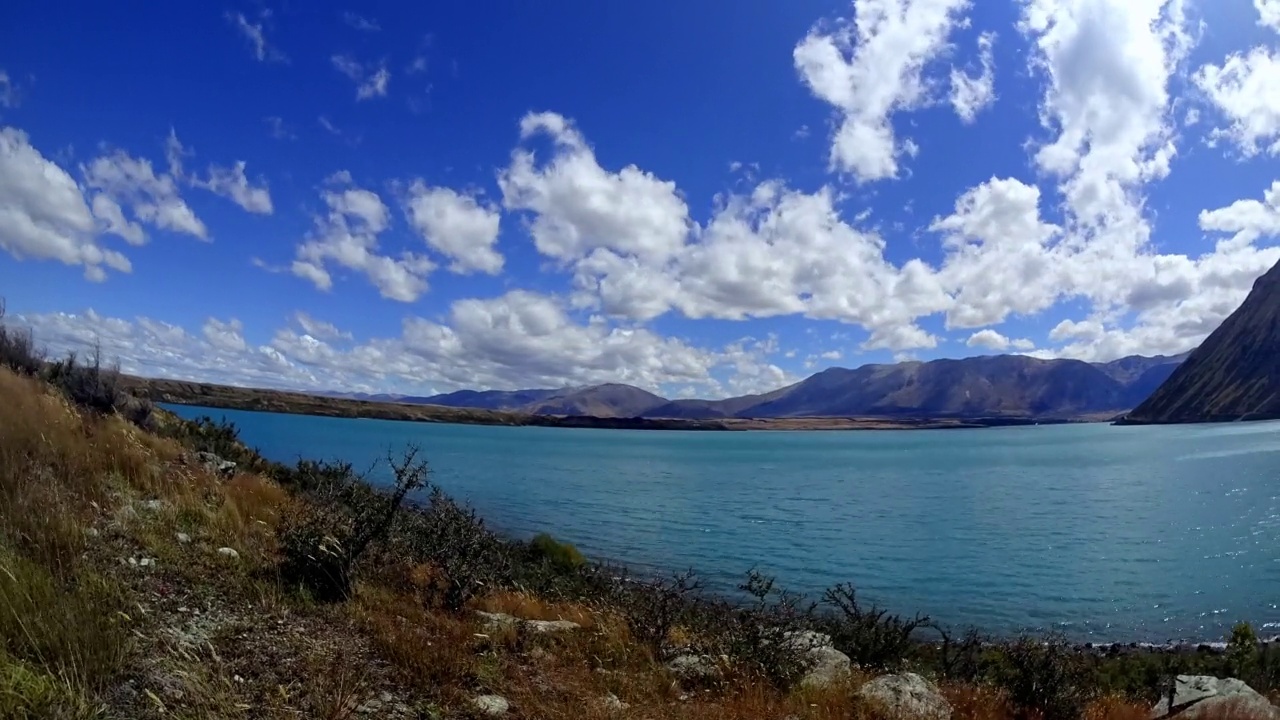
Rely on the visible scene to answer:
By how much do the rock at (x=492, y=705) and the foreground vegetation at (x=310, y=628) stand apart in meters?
0.07

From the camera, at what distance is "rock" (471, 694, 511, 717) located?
5820 millimetres

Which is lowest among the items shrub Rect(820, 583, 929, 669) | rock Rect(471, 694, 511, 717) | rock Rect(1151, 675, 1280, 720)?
shrub Rect(820, 583, 929, 669)

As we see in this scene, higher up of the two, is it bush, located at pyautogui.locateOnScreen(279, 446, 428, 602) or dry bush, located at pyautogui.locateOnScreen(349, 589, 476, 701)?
bush, located at pyautogui.locateOnScreen(279, 446, 428, 602)

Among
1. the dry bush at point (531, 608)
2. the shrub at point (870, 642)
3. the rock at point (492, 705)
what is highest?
the rock at point (492, 705)

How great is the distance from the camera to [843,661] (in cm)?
1005

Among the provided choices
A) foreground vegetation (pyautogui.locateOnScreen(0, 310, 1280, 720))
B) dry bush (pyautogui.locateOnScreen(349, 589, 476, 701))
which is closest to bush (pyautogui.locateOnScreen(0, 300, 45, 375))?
foreground vegetation (pyautogui.locateOnScreen(0, 310, 1280, 720))

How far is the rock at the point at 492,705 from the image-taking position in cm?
→ 582

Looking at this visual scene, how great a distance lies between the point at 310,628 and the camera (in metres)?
6.73

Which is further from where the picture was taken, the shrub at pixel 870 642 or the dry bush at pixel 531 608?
the shrub at pixel 870 642

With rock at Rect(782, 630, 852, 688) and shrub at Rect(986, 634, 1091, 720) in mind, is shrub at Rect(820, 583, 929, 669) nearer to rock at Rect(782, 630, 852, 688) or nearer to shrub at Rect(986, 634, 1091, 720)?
rock at Rect(782, 630, 852, 688)

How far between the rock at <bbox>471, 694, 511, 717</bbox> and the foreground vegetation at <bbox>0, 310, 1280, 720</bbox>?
7 centimetres

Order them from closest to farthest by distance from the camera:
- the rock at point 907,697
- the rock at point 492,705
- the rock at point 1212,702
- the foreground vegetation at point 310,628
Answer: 1. the foreground vegetation at point 310,628
2. the rock at point 492,705
3. the rock at point 907,697
4. the rock at point 1212,702

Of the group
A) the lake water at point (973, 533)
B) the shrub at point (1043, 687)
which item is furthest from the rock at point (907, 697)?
the lake water at point (973, 533)

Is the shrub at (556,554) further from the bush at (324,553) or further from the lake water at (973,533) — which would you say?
the bush at (324,553)
